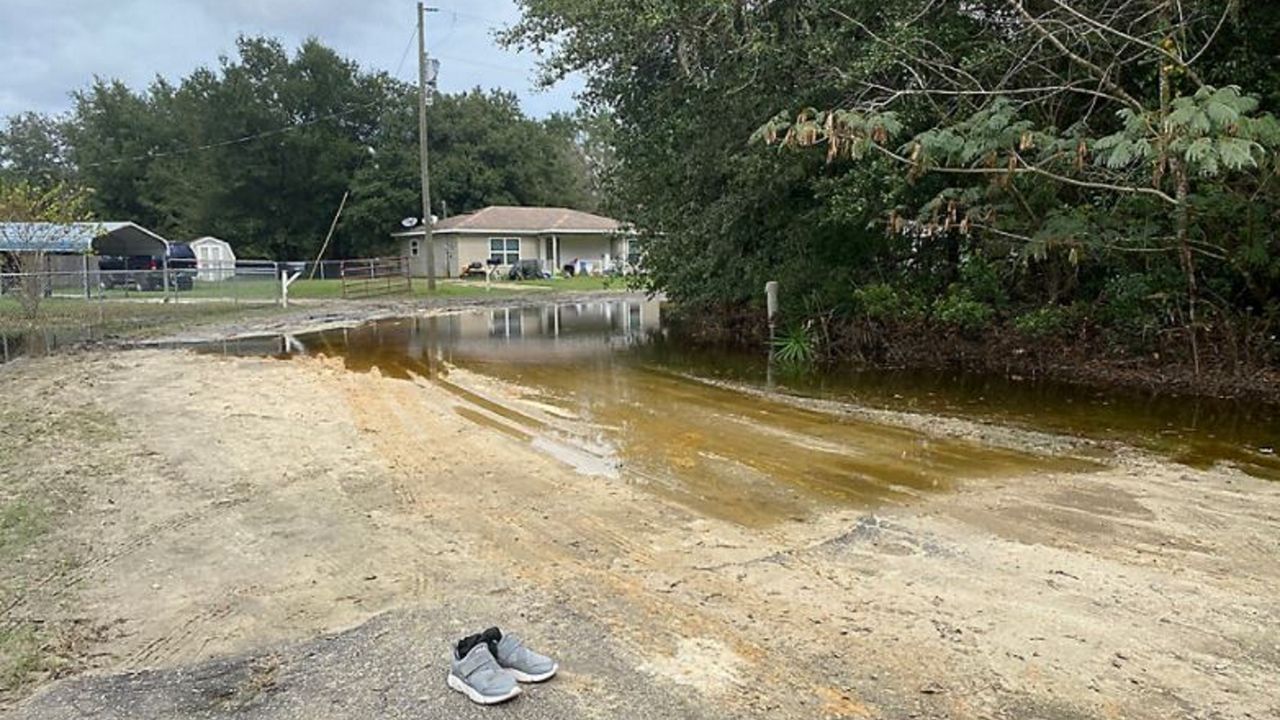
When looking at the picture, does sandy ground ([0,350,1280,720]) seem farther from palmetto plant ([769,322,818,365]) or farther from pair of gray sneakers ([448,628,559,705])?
palmetto plant ([769,322,818,365])

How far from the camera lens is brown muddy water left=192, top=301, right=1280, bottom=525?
5734 millimetres

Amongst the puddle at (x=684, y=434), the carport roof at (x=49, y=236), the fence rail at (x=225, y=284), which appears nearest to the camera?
the puddle at (x=684, y=434)

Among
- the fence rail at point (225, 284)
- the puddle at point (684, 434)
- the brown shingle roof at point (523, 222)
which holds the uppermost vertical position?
the brown shingle roof at point (523, 222)

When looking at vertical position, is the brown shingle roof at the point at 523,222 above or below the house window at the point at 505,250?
above

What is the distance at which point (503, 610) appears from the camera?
365 cm

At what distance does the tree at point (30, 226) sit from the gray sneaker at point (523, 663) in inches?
675

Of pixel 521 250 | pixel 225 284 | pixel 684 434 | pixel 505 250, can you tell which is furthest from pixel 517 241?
pixel 684 434

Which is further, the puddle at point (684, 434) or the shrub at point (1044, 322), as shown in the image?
the shrub at point (1044, 322)

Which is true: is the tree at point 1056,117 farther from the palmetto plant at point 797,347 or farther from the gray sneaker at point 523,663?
the gray sneaker at point 523,663

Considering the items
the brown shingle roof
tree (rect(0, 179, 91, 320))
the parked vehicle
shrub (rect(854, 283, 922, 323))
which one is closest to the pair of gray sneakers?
shrub (rect(854, 283, 922, 323))

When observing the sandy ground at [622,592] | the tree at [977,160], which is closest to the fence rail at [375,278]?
the tree at [977,160]

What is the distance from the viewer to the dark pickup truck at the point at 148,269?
24.5m

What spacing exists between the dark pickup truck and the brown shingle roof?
33.2 feet

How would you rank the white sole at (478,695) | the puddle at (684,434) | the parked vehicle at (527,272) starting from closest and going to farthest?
the white sole at (478,695) → the puddle at (684,434) → the parked vehicle at (527,272)
